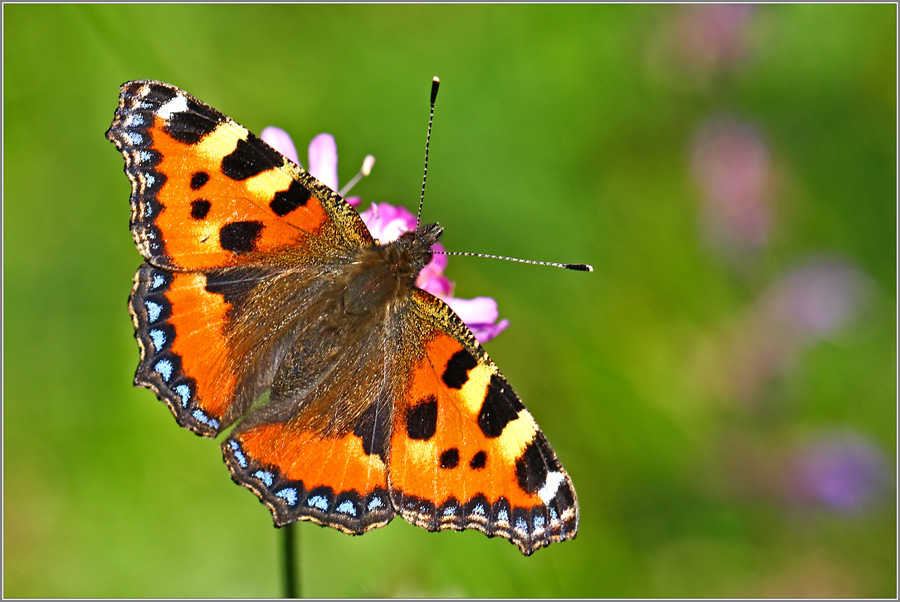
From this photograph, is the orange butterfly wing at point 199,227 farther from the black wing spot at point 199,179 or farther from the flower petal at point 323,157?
the flower petal at point 323,157

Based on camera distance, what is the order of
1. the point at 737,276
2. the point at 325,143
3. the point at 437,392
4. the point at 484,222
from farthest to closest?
the point at 737,276 < the point at 484,222 < the point at 325,143 < the point at 437,392

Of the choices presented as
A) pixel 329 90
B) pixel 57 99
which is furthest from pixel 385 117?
pixel 57 99

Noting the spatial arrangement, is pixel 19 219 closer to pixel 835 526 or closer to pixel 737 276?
pixel 737 276

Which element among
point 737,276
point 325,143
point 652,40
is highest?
point 652,40

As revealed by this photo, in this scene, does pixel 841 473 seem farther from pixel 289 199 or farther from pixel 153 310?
pixel 153 310

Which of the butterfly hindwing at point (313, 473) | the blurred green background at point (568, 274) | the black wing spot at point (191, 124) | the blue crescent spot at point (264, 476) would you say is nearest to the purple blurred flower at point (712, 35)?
the blurred green background at point (568, 274)
